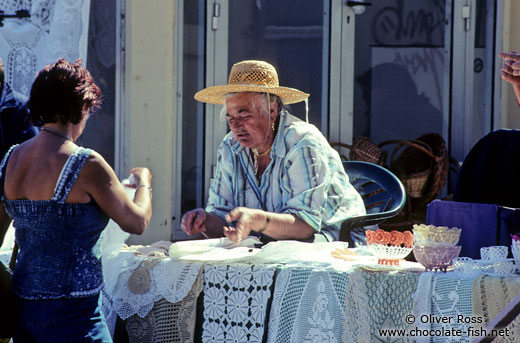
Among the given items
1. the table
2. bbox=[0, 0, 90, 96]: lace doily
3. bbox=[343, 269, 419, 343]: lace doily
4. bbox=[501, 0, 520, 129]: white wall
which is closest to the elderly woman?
the table

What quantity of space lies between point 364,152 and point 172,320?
3.54 meters

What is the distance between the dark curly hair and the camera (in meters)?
2.40

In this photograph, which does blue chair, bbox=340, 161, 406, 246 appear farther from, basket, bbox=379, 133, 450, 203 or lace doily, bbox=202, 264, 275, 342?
basket, bbox=379, 133, 450, 203

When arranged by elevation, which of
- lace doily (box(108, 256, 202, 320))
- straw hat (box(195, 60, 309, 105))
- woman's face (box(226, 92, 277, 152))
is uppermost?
straw hat (box(195, 60, 309, 105))

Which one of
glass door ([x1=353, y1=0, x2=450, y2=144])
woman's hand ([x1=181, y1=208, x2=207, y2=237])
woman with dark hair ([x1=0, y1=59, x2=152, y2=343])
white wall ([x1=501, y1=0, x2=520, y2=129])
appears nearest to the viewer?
woman with dark hair ([x1=0, y1=59, x2=152, y2=343])

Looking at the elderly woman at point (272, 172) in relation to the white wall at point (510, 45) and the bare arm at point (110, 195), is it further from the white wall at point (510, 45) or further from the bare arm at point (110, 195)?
the white wall at point (510, 45)

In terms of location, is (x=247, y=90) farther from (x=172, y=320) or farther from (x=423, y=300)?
(x=423, y=300)

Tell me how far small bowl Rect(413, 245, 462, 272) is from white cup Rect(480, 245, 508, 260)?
0.10 m

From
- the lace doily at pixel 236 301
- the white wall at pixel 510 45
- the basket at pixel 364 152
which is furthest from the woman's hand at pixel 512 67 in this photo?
the white wall at pixel 510 45

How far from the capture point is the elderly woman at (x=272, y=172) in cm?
338

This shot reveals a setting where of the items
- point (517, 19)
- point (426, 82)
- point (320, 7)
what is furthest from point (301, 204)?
point (517, 19)

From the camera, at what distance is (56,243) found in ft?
7.69

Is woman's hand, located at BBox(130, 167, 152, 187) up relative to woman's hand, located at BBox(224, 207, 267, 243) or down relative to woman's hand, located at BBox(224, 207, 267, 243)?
up

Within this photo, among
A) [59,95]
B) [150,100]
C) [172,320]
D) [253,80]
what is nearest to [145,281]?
[172,320]
